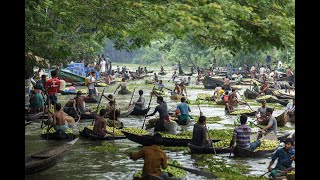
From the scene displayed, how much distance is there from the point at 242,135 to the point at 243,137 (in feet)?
0.36

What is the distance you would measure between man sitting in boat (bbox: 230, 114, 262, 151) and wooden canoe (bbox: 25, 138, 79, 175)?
15.9ft

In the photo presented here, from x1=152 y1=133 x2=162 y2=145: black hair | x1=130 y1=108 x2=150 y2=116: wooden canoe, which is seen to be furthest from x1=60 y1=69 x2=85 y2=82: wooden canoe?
x1=152 y1=133 x2=162 y2=145: black hair

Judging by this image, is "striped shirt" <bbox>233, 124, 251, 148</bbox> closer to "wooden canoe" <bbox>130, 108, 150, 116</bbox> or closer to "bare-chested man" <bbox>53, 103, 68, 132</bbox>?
"bare-chested man" <bbox>53, 103, 68, 132</bbox>

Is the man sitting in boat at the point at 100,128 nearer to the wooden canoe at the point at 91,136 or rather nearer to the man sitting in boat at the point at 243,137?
the wooden canoe at the point at 91,136

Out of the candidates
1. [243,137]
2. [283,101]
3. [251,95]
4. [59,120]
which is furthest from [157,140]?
[251,95]

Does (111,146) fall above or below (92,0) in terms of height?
below

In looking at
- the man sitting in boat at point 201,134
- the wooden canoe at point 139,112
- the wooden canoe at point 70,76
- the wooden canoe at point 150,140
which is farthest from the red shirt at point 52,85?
the wooden canoe at point 70,76

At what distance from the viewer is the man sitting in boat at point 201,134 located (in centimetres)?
1464

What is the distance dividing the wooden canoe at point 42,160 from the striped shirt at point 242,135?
486 centimetres

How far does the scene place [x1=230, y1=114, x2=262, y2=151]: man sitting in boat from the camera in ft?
46.5
